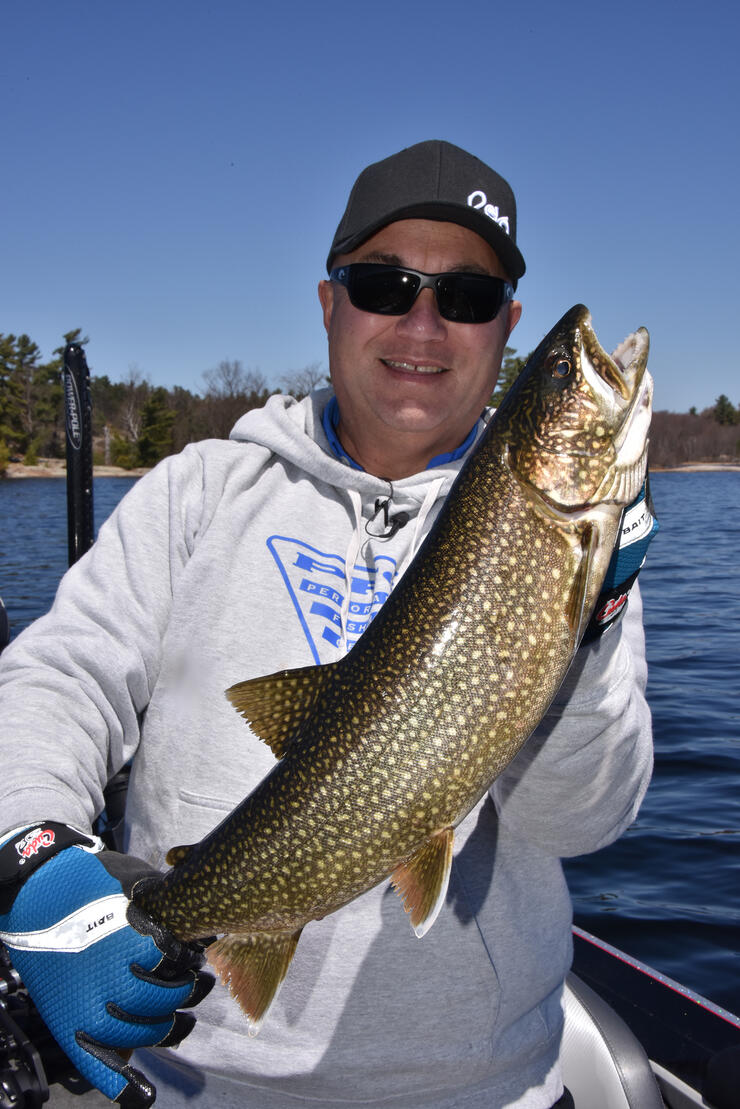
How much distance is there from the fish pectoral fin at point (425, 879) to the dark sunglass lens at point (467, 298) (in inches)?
72.7

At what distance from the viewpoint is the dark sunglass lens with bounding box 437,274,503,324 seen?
10.0ft

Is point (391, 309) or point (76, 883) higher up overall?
point (391, 309)

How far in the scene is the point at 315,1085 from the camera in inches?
96.0

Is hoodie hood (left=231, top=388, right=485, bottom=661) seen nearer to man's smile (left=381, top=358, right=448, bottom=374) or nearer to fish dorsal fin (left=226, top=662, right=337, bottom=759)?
man's smile (left=381, top=358, right=448, bottom=374)

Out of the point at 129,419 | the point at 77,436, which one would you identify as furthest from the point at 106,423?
the point at 77,436

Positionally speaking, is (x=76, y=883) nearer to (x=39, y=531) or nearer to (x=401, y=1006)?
(x=401, y=1006)

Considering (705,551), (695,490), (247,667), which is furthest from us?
(695,490)

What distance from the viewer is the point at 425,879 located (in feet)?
6.86

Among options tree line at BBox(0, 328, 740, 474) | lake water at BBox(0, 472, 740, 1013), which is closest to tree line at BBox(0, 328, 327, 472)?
tree line at BBox(0, 328, 740, 474)

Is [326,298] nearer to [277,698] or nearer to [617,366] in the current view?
[617,366]

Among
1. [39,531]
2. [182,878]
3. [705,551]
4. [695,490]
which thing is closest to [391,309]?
[182,878]

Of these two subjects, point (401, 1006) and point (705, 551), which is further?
point (705, 551)

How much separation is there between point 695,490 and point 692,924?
185ft

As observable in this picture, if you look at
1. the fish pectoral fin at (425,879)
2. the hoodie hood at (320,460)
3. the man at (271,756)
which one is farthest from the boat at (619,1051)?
the hoodie hood at (320,460)
